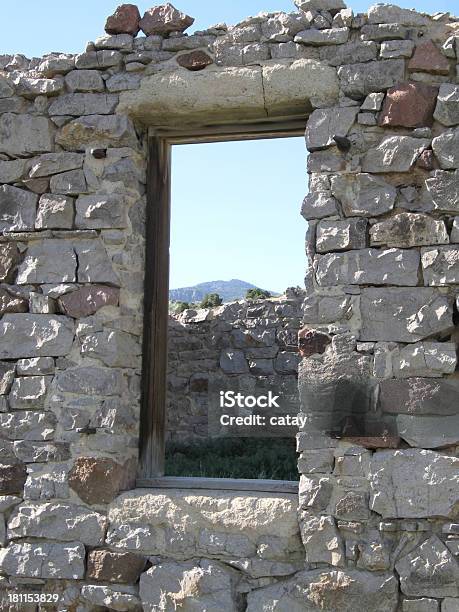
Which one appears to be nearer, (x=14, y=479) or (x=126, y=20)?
(x=14, y=479)

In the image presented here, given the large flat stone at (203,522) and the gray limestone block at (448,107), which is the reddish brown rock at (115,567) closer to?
the large flat stone at (203,522)

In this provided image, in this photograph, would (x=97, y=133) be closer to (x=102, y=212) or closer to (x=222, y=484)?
(x=102, y=212)

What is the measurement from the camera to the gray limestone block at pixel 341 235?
3.30 meters

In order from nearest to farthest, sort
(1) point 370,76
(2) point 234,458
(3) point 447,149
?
(3) point 447,149 → (1) point 370,76 → (2) point 234,458

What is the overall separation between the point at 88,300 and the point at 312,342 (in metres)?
1.08

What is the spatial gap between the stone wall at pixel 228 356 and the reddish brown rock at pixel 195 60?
13.0ft

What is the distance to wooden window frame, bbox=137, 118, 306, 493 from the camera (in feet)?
12.2

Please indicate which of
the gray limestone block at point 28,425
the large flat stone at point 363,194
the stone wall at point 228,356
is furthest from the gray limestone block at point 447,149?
the stone wall at point 228,356

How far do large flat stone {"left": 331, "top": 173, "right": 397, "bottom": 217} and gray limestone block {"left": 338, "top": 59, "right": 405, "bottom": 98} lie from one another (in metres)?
0.39

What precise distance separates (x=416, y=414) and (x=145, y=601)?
142cm

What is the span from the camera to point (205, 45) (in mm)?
3604

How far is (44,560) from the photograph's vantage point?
11.4 ft

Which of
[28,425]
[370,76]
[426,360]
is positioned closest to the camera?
[426,360]

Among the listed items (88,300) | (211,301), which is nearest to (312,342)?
(88,300)
